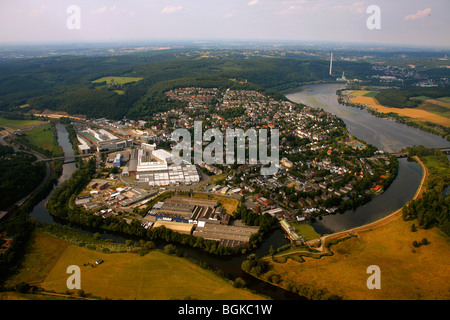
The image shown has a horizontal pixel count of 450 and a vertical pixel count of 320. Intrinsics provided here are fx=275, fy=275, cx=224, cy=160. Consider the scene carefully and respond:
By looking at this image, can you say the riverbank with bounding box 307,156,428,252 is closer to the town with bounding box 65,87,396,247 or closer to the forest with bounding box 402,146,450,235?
the forest with bounding box 402,146,450,235

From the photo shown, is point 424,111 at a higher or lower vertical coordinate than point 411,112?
higher

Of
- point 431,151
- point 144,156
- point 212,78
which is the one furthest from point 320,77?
point 144,156

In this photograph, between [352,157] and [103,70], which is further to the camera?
[103,70]

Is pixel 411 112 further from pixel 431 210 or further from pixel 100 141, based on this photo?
pixel 100 141

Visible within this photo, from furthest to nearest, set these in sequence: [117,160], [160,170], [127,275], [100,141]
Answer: [100,141], [117,160], [160,170], [127,275]

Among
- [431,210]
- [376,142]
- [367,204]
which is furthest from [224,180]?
[376,142]

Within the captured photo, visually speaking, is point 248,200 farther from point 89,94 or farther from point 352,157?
point 89,94

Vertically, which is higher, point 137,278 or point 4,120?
point 4,120
